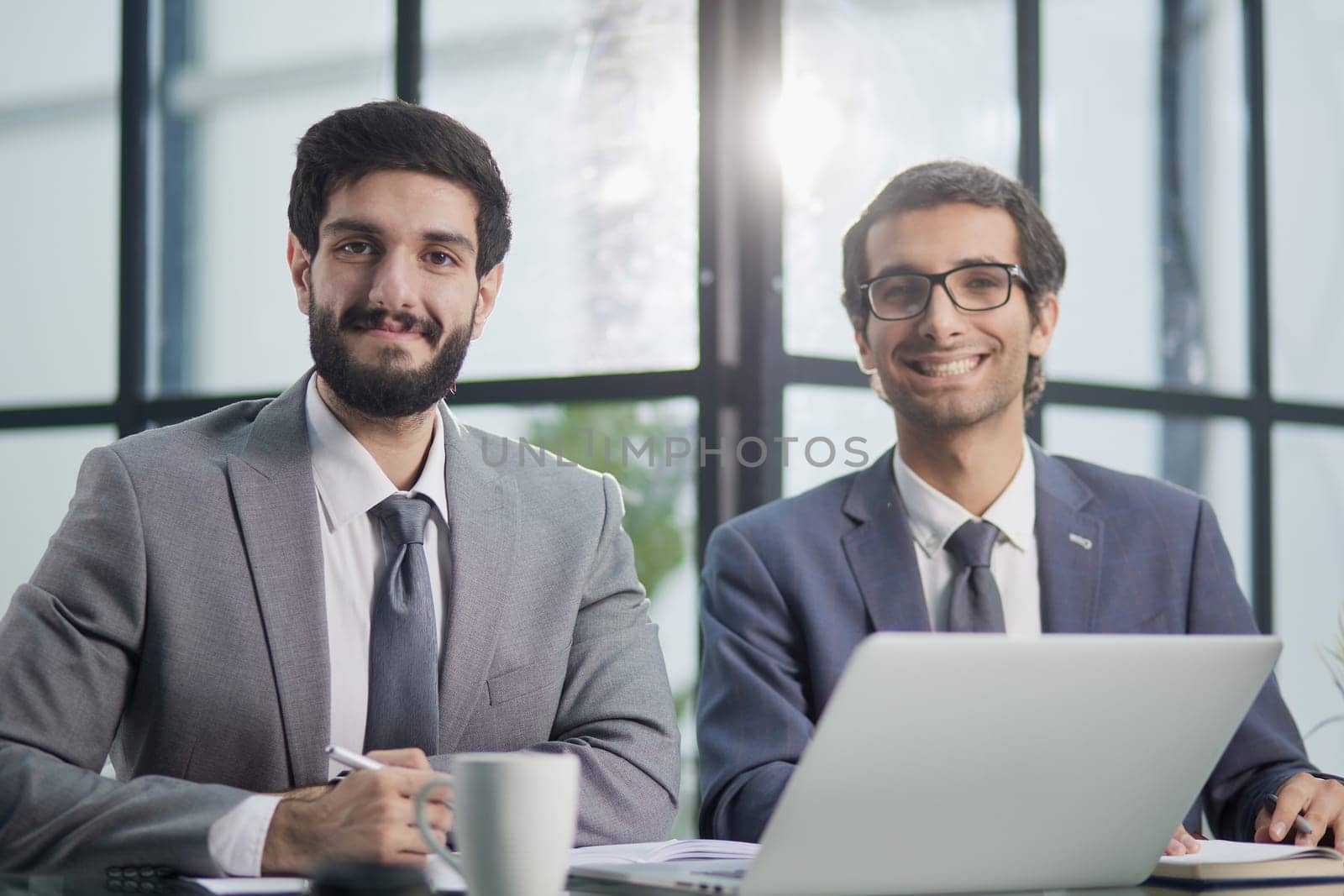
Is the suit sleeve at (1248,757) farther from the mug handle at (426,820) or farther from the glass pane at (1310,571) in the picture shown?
the glass pane at (1310,571)

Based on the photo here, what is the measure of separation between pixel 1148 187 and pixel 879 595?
186 cm

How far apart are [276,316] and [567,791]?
2.86 m

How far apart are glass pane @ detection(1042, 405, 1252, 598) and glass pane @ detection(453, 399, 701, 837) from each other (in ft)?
2.95

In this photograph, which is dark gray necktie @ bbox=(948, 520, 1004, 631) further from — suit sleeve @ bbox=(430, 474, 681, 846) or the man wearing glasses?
suit sleeve @ bbox=(430, 474, 681, 846)

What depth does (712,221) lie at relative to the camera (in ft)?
9.52

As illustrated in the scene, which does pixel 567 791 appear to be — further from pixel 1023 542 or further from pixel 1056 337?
pixel 1056 337

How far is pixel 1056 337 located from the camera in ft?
10.7

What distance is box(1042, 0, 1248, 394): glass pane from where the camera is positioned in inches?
130

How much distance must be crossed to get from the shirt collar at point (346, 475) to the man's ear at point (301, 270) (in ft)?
0.55

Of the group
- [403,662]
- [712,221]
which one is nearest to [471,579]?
[403,662]

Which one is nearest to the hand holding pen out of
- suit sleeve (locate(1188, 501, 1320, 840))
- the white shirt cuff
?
suit sleeve (locate(1188, 501, 1320, 840))

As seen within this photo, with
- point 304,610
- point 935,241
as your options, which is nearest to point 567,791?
point 304,610

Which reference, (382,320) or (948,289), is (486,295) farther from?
(948,289)

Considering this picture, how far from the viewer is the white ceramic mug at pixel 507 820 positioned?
0.92 m
